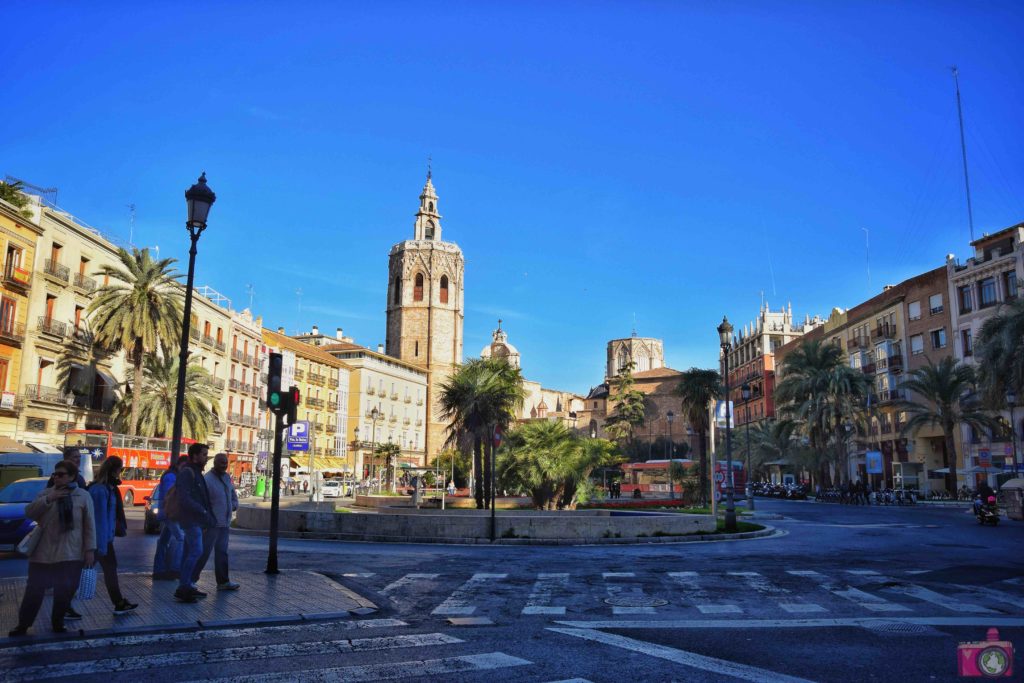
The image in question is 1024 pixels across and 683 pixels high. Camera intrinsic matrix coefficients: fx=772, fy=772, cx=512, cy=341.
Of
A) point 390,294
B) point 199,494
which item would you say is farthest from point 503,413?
point 390,294

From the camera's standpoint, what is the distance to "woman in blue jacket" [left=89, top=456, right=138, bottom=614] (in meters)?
7.96

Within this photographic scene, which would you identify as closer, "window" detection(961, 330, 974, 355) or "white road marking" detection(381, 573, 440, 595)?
"white road marking" detection(381, 573, 440, 595)

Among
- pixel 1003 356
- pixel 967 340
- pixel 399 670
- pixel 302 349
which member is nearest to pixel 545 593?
pixel 399 670

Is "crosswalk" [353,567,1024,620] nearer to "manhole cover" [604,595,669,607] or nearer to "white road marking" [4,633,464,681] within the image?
"manhole cover" [604,595,669,607]

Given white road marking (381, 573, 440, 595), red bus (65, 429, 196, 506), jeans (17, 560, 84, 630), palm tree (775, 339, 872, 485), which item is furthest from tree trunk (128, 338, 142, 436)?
palm tree (775, 339, 872, 485)

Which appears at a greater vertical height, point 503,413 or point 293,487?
point 503,413

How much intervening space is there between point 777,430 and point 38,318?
50471mm

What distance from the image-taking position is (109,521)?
8.27 metres

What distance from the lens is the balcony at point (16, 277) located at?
35.7 meters

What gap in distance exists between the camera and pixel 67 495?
7.07m

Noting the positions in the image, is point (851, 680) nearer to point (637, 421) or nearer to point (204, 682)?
point (204, 682)

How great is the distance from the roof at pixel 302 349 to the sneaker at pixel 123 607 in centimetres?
6324

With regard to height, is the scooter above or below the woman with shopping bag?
below

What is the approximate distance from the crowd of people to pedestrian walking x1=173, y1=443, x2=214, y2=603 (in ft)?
0.04
